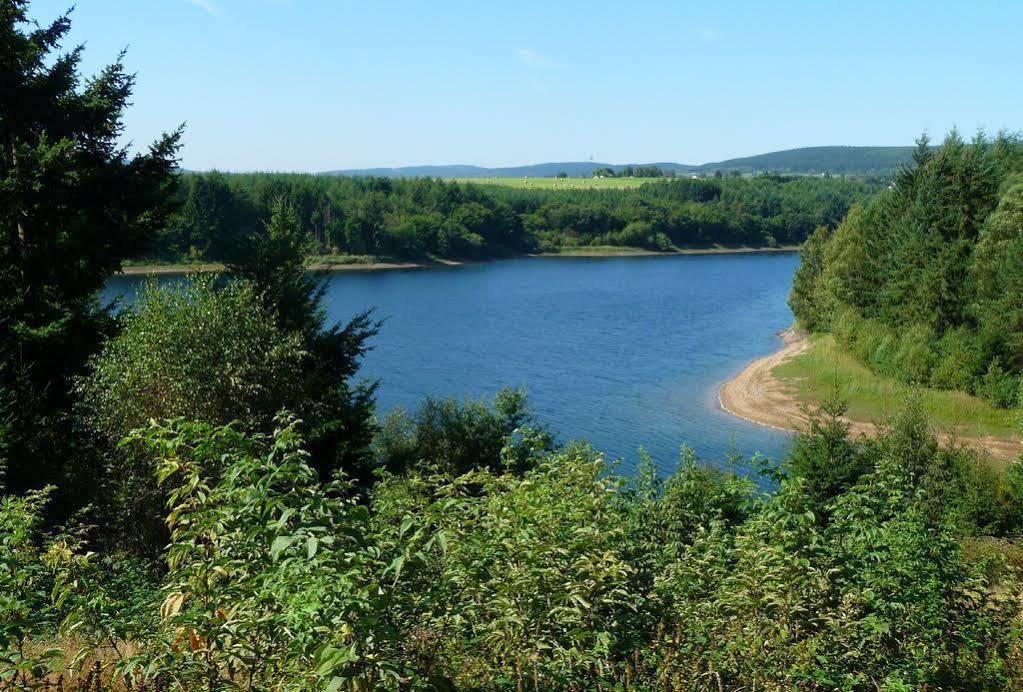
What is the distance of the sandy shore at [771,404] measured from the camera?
28.2 metres

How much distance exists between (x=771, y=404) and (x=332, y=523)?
3219 centimetres

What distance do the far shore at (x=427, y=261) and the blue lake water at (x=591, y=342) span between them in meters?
3.04

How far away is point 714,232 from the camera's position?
10631 centimetres

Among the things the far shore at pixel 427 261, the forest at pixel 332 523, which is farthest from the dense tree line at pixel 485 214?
the forest at pixel 332 523

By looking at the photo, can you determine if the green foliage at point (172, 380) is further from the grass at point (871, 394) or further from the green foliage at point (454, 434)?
the grass at point (871, 394)

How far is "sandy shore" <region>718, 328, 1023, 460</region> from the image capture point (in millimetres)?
28172

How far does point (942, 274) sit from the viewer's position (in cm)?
3419

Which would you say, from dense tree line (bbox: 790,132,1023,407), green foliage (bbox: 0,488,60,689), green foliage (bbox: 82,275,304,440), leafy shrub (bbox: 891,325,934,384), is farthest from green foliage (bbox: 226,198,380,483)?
leafy shrub (bbox: 891,325,934,384)

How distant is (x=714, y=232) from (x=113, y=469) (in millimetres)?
100483

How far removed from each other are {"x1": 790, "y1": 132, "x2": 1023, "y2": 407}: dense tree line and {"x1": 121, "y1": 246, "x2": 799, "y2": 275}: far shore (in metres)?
29.8

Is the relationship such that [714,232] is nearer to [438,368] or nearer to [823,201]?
[823,201]

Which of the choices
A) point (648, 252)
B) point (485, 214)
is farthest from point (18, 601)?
point (648, 252)

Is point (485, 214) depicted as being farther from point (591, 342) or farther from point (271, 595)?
point (271, 595)

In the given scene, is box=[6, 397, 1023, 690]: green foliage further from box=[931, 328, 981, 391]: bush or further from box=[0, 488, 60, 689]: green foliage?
box=[931, 328, 981, 391]: bush
